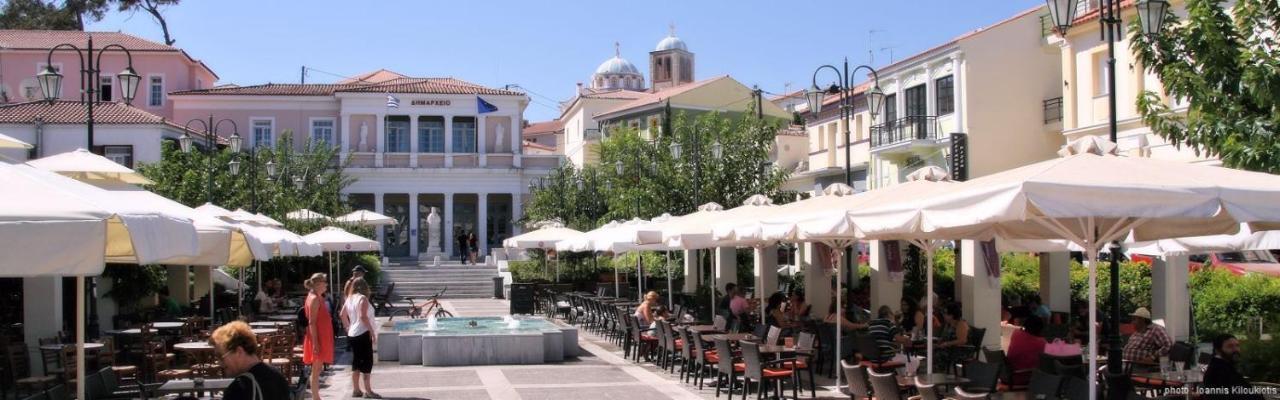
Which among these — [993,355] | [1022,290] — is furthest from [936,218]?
[1022,290]

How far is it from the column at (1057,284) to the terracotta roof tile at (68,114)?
41.5 metres

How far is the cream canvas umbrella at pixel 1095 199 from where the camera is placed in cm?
804

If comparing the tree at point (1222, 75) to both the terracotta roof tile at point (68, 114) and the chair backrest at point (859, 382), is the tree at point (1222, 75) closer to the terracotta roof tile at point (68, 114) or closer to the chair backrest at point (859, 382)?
the chair backrest at point (859, 382)

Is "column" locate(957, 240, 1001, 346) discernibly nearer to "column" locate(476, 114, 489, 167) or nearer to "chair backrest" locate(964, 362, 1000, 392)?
"chair backrest" locate(964, 362, 1000, 392)

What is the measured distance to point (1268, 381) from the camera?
1236cm

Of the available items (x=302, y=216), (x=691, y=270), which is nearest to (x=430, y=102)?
(x=302, y=216)

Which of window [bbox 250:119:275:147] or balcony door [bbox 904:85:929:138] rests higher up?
window [bbox 250:119:275:147]

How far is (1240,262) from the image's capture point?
1197 inches

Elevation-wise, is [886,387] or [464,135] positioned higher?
[464,135]

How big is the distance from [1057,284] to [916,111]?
23.6 m

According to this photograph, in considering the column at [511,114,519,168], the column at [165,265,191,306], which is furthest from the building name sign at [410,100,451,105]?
the column at [165,265,191,306]

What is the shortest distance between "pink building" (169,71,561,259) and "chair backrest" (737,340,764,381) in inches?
1971

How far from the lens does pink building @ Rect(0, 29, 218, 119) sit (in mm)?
64500

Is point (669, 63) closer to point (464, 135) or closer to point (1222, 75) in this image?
point (464, 135)
